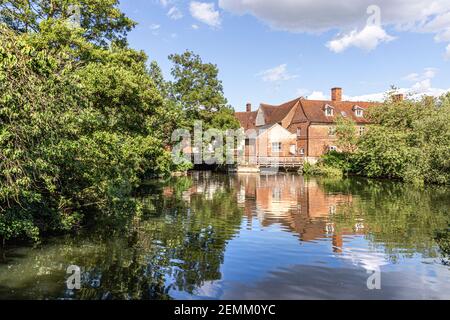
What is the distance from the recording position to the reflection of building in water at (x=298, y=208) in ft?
53.5

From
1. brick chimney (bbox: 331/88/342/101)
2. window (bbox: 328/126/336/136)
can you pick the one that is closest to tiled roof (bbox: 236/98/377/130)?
window (bbox: 328/126/336/136)

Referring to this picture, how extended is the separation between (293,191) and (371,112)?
26882 mm

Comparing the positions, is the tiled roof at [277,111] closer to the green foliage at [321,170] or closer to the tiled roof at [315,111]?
the tiled roof at [315,111]

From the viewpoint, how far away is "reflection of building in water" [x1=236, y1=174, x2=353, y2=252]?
16311 millimetres

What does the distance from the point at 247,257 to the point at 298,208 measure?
1087 cm

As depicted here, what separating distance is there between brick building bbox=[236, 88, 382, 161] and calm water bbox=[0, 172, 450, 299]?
38.1m

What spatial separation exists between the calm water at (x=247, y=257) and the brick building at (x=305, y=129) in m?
38.1

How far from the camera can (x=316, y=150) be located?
59094 millimetres

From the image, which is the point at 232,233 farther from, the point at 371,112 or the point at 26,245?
the point at 371,112

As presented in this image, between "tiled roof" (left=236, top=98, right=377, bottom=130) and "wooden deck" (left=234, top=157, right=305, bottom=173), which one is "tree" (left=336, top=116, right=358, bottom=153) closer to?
"tiled roof" (left=236, top=98, right=377, bottom=130)

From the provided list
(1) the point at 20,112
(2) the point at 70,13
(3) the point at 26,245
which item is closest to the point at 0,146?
(1) the point at 20,112

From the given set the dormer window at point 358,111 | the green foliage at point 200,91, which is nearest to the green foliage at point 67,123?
the green foliage at point 200,91

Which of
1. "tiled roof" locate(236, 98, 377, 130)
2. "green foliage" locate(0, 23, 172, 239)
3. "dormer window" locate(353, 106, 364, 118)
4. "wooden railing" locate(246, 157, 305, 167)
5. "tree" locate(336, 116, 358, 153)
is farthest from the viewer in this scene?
"dormer window" locate(353, 106, 364, 118)
